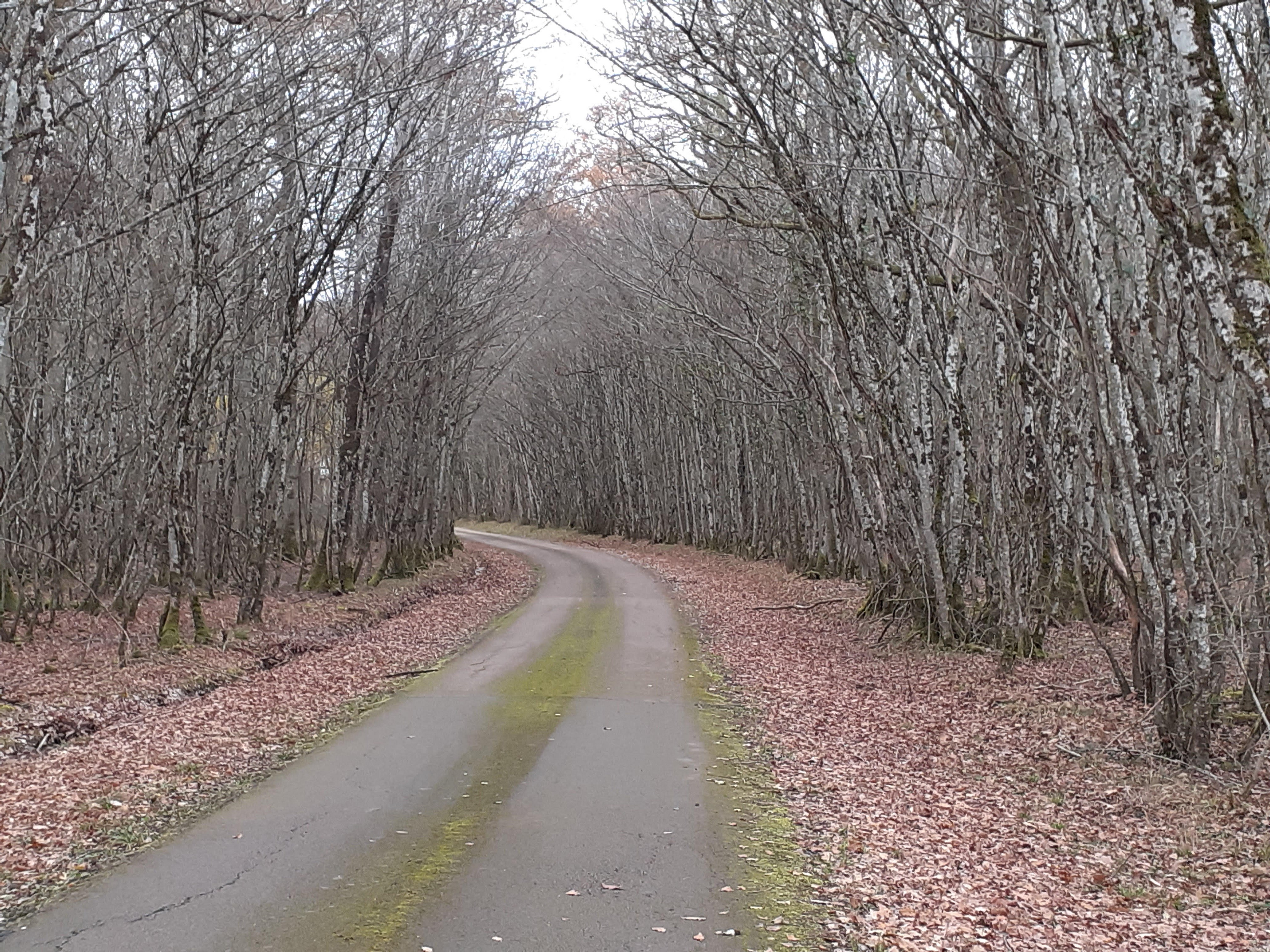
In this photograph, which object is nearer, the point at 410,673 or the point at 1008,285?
the point at 1008,285

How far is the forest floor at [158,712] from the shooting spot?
19.4 feet

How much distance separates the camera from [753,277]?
19.5m

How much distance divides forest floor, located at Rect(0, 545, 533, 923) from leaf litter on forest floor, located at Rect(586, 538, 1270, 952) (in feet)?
13.5

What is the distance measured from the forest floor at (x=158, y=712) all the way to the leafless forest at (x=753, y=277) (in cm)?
85

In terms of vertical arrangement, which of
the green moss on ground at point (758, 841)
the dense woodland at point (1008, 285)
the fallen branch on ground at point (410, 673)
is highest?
the dense woodland at point (1008, 285)

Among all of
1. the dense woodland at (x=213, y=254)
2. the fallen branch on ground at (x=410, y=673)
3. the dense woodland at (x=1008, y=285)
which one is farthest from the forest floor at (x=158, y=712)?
the dense woodland at (x=1008, y=285)

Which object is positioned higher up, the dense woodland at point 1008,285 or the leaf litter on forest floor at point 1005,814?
the dense woodland at point 1008,285

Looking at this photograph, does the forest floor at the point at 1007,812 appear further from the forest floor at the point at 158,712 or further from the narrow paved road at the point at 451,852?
the forest floor at the point at 158,712

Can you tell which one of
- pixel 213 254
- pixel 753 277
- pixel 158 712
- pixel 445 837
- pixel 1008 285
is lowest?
pixel 158 712

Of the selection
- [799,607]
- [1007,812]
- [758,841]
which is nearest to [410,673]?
[758,841]

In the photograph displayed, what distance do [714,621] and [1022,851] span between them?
11718 millimetres

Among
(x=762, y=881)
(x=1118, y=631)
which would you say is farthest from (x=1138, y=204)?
(x=1118, y=631)

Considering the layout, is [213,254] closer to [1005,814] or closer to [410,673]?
[410,673]

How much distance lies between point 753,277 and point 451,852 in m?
15.6
